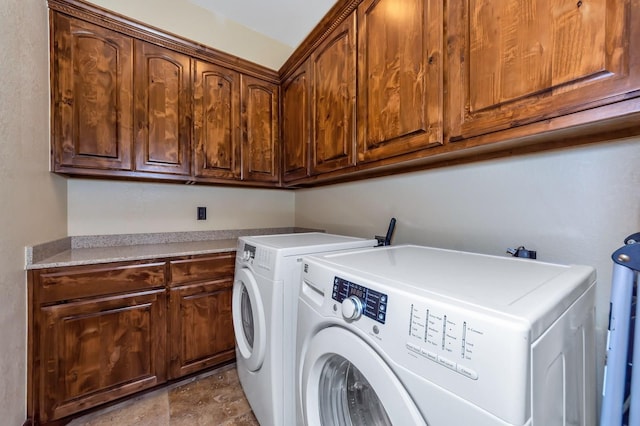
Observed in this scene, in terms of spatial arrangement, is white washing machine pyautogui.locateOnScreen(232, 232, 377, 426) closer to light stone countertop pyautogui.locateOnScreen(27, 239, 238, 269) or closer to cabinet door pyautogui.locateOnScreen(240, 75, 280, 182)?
light stone countertop pyautogui.locateOnScreen(27, 239, 238, 269)

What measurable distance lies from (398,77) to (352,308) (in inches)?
42.9

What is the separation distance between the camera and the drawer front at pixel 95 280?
1332 millimetres

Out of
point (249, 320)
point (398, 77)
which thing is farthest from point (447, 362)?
point (249, 320)

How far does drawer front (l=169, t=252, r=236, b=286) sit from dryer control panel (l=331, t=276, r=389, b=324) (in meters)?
1.26

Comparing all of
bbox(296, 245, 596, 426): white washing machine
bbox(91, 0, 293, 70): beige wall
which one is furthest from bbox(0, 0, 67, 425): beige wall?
bbox(296, 245, 596, 426): white washing machine

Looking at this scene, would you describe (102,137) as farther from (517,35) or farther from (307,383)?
(517,35)

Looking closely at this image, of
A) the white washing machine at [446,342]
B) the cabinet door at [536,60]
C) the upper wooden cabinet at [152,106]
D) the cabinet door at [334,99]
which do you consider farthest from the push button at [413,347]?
the upper wooden cabinet at [152,106]

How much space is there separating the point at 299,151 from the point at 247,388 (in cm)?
158

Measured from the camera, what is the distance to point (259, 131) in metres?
2.22

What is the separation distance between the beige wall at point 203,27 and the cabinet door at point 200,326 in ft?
6.49

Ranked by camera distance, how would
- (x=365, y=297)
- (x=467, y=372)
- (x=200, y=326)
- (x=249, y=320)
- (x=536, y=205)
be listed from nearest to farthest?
(x=467, y=372) → (x=365, y=297) → (x=536, y=205) → (x=249, y=320) → (x=200, y=326)

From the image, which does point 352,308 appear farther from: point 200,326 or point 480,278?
point 200,326

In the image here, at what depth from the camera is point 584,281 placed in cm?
71

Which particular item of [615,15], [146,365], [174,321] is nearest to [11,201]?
[174,321]
